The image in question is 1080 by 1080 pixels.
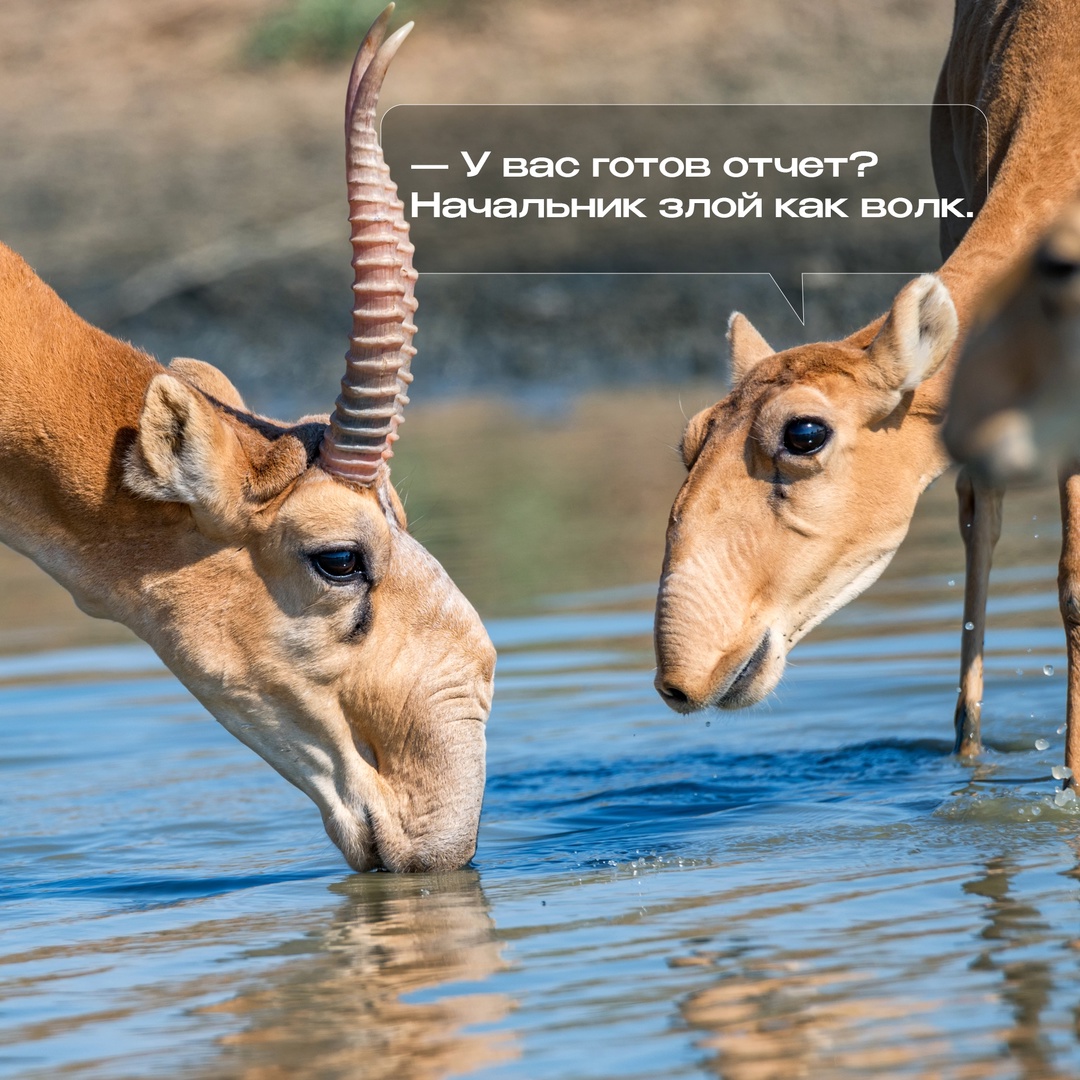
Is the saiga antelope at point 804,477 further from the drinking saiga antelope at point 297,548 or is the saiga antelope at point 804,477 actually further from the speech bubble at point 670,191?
the speech bubble at point 670,191

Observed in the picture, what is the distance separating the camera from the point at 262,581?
23.6 feet

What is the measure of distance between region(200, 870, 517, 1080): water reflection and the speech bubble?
1971 centimetres

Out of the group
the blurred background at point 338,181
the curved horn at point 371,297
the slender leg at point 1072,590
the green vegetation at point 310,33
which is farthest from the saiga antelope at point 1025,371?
the green vegetation at point 310,33

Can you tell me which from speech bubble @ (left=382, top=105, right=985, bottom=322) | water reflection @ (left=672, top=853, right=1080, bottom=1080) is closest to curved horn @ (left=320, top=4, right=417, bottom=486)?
water reflection @ (left=672, top=853, right=1080, bottom=1080)

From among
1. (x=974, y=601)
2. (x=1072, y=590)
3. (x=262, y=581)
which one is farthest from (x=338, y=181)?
(x=262, y=581)

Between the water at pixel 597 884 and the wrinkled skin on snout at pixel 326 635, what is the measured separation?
1.24ft

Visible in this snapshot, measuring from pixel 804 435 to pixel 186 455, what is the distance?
7.45ft

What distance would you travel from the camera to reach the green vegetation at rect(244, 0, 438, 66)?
34031 mm

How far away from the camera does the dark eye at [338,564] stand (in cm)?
711

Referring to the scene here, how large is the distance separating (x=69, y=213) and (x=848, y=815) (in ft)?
85.0

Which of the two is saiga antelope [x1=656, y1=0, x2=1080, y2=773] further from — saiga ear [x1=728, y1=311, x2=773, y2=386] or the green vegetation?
the green vegetation

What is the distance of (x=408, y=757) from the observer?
23.9 ft

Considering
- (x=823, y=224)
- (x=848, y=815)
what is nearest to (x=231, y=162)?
(x=823, y=224)

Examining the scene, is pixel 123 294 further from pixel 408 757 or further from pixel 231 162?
pixel 408 757
